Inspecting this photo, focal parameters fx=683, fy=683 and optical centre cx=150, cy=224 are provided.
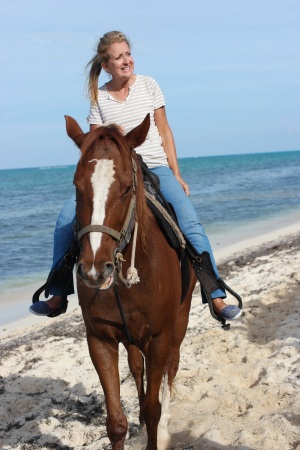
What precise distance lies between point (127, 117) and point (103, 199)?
1.63 metres

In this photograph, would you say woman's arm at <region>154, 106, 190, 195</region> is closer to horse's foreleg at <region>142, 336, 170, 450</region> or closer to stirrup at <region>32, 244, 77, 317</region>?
stirrup at <region>32, 244, 77, 317</region>

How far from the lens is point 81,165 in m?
3.86

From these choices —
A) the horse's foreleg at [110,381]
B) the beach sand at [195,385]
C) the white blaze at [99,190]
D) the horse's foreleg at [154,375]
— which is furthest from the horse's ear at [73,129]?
the beach sand at [195,385]

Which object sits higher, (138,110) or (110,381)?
(138,110)

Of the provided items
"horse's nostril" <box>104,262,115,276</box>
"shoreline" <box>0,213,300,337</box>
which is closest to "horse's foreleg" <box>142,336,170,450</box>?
"horse's nostril" <box>104,262,115,276</box>

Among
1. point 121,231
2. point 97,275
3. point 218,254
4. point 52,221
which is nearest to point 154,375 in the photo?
point 121,231

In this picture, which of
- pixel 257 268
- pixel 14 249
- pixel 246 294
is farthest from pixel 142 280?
pixel 14 249

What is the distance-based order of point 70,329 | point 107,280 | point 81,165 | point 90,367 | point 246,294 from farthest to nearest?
point 246,294 → point 70,329 → point 90,367 → point 81,165 → point 107,280

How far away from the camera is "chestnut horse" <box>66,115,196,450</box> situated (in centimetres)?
371

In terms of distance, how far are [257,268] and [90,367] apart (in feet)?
15.1

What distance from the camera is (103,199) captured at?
3.72m

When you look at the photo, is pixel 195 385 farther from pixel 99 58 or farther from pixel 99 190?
pixel 99 190

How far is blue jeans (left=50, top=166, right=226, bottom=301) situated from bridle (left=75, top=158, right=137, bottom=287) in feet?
3.05

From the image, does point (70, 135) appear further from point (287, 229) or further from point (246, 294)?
point (287, 229)
